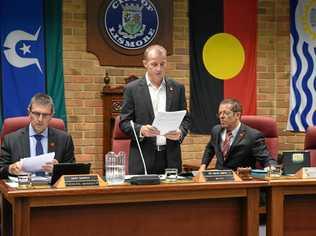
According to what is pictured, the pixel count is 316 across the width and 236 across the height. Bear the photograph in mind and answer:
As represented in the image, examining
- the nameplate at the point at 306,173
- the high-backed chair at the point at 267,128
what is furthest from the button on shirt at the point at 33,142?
the high-backed chair at the point at 267,128

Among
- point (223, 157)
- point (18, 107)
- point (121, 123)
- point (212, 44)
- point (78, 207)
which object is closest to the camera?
point (78, 207)

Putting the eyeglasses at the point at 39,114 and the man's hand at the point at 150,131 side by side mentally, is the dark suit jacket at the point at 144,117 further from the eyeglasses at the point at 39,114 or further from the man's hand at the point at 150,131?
the eyeglasses at the point at 39,114

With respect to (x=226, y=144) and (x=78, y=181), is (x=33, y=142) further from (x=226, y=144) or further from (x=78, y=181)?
(x=226, y=144)

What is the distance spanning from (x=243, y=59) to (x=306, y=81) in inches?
26.3

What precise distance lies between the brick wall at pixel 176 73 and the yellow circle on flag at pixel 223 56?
214mm

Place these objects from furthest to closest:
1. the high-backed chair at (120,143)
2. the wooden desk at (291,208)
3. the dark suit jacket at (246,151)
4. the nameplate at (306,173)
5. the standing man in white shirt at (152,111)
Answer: the high-backed chair at (120,143) → the dark suit jacket at (246,151) → the standing man in white shirt at (152,111) → the nameplate at (306,173) → the wooden desk at (291,208)

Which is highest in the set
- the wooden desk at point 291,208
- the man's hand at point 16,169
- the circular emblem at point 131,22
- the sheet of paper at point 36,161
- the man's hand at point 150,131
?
the circular emblem at point 131,22

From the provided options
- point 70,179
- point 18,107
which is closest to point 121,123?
point 70,179

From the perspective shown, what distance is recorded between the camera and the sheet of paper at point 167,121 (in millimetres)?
2932

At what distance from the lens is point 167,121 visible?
2.97m

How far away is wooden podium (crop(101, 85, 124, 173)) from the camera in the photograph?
509 cm

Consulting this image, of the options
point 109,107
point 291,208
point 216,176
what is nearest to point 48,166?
point 216,176

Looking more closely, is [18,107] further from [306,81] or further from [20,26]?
[306,81]

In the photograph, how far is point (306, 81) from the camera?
18.6 feet
